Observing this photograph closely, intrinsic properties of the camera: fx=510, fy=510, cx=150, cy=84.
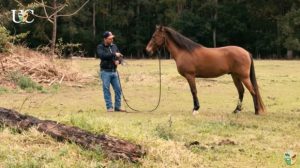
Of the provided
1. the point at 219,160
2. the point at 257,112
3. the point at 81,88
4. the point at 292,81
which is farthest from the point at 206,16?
the point at 219,160

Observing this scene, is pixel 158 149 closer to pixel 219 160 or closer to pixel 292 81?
pixel 219 160

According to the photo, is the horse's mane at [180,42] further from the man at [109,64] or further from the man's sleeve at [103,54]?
the man's sleeve at [103,54]

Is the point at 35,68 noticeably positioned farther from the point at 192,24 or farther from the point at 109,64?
the point at 192,24

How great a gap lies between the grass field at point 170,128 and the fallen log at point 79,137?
0.11 meters

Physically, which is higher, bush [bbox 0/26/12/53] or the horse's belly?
bush [bbox 0/26/12/53]

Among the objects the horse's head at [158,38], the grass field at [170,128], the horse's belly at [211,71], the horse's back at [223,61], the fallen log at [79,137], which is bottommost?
the grass field at [170,128]

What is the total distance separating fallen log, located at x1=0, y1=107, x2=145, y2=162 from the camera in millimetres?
6812

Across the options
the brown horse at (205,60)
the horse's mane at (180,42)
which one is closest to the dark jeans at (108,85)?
the brown horse at (205,60)

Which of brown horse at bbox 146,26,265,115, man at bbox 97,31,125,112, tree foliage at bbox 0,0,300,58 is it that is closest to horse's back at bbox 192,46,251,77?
brown horse at bbox 146,26,265,115

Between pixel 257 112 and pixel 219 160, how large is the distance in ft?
18.5

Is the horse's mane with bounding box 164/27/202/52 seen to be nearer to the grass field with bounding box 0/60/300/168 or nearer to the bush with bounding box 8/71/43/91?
the grass field with bounding box 0/60/300/168

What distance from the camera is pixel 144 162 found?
6699 millimetres

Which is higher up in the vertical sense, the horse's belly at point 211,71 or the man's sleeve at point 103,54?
the man's sleeve at point 103,54

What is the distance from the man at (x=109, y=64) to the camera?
13125mm
